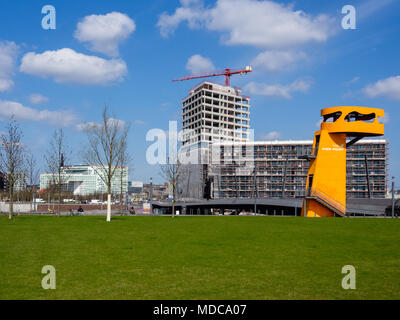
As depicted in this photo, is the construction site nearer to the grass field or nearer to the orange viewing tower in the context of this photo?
the orange viewing tower

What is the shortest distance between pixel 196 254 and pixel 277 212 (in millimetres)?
70191

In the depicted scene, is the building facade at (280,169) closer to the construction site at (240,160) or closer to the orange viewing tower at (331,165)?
the construction site at (240,160)

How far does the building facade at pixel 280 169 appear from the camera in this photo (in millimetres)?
92850

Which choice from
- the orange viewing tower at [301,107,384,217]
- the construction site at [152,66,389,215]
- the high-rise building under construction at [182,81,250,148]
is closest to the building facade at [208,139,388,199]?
the construction site at [152,66,389,215]

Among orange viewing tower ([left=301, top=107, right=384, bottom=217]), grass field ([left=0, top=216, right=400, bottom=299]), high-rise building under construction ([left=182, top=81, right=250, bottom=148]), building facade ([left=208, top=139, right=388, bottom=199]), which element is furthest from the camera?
high-rise building under construction ([left=182, top=81, right=250, bottom=148])

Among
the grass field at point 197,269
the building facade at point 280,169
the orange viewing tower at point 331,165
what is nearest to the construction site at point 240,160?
the building facade at point 280,169

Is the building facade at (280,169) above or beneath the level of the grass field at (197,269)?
above

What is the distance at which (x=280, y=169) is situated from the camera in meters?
101

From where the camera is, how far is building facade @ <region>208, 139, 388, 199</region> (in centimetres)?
9285

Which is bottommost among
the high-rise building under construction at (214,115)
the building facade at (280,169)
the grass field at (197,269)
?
the grass field at (197,269)

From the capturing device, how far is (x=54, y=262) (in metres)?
11.2

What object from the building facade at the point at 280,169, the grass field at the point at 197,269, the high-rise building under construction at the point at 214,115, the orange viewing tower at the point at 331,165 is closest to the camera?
the grass field at the point at 197,269
